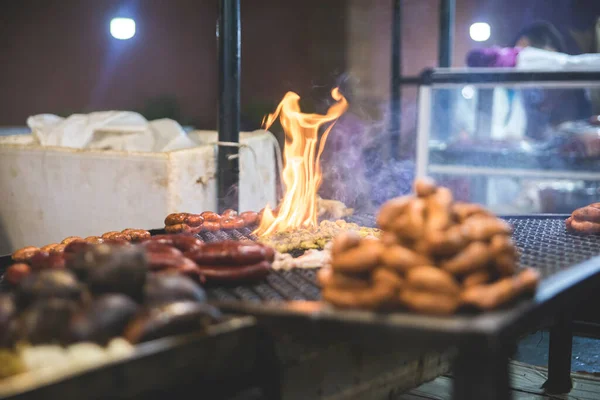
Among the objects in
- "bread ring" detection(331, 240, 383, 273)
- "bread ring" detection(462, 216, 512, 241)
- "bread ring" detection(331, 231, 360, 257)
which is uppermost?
"bread ring" detection(462, 216, 512, 241)

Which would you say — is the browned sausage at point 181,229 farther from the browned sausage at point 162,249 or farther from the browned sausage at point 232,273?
the browned sausage at point 232,273

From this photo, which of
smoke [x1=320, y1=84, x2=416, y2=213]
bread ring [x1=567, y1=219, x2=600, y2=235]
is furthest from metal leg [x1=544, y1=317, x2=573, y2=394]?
smoke [x1=320, y1=84, x2=416, y2=213]

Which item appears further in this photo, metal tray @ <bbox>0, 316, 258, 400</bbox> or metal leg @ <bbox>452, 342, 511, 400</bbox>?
metal leg @ <bbox>452, 342, 511, 400</bbox>

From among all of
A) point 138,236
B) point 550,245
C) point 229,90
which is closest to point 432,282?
point 550,245

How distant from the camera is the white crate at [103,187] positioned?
5.82 metres

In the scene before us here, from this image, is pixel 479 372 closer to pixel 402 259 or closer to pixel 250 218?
pixel 402 259

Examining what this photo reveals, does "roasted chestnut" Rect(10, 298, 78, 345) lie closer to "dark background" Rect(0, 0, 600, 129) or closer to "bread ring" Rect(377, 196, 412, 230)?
"bread ring" Rect(377, 196, 412, 230)

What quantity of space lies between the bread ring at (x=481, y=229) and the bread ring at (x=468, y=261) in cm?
4

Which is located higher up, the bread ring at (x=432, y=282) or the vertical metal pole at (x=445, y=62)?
the vertical metal pole at (x=445, y=62)

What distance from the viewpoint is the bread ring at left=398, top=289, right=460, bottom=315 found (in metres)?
2.22

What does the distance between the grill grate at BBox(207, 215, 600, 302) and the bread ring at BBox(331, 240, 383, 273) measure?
0.42 m

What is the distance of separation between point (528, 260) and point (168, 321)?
6.22 ft

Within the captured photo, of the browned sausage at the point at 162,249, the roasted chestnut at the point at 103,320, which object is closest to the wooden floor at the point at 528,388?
the browned sausage at the point at 162,249

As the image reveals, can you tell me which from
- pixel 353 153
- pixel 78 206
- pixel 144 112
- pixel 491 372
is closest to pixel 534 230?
pixel 491 372
